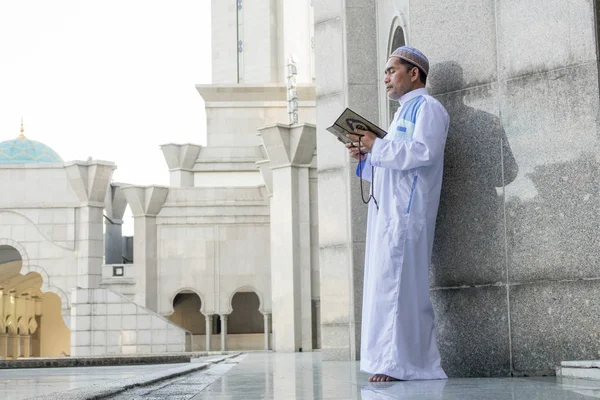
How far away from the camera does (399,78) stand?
17.9 ft

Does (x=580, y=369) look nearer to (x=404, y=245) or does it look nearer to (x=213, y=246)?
(x=404, y=245)

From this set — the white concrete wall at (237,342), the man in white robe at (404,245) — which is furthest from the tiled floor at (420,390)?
the white concrete wall at (237,342)

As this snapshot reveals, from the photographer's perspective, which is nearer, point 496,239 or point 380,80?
point 496,239

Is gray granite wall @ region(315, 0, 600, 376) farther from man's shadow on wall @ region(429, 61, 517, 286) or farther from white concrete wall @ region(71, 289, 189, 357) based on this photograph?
white concrete wall @ region(71, 289, 189, 357)

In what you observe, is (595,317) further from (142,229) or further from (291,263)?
(142,229)

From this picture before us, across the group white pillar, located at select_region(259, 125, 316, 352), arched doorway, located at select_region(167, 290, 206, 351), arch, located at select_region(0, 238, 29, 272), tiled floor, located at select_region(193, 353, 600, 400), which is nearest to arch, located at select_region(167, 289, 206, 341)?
arched doorway, located at select_region(167, 290, 206, 351)

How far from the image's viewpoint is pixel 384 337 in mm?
4984

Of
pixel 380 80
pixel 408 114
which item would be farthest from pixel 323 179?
pixel 408 114

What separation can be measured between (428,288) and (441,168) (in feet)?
2.37

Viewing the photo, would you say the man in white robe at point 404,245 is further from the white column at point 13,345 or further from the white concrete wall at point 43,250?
the white column at point 13,345

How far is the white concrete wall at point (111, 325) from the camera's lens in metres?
26.2

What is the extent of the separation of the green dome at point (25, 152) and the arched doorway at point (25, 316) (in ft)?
16.5

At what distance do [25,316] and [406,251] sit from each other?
37054 mm

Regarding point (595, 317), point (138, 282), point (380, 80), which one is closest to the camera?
point (595, 317)
